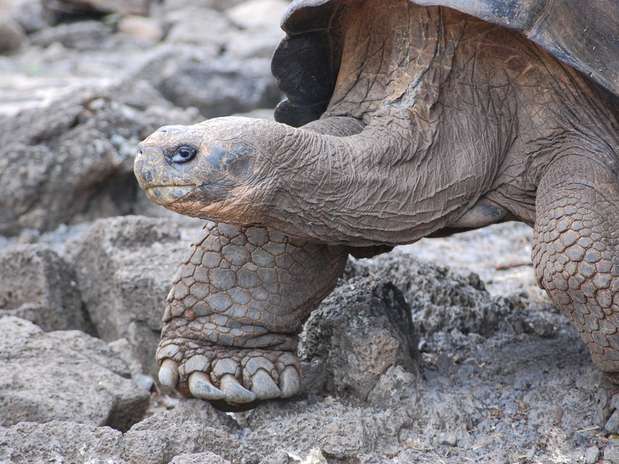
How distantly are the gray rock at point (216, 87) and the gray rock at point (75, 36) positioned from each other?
7.57 feet

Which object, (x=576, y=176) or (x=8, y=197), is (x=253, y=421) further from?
(x=8, y=197)

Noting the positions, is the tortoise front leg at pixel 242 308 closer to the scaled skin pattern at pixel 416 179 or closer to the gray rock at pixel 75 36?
the scaled skin pattern at pixel 416 179

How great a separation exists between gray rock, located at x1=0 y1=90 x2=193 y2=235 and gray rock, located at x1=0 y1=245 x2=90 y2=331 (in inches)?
52.3

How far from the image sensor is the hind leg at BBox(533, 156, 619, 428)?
2.96 metres

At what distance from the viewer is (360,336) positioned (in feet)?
11.0

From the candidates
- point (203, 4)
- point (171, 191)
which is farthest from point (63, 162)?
point (203, 4)

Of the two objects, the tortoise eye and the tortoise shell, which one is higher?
the tortoise shell

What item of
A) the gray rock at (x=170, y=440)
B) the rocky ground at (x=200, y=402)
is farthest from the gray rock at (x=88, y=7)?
the gray rock at (x=170, y=440)

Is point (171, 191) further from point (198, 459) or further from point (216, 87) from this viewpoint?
point (216, 87)

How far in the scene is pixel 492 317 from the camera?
155 inches

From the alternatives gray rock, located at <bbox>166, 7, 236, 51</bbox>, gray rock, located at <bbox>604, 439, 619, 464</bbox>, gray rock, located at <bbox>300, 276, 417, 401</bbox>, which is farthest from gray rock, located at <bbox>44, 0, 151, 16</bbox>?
gray rock, located at <bbox>604, 439, 619, 464</bbox>

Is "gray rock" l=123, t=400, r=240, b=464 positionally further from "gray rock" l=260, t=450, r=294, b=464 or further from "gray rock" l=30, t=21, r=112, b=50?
"gray rock" l=30, t=21, r=112, b=50

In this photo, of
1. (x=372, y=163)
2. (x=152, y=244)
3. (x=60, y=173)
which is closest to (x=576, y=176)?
(x=372, y=163)

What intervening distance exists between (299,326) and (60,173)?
2651mm
